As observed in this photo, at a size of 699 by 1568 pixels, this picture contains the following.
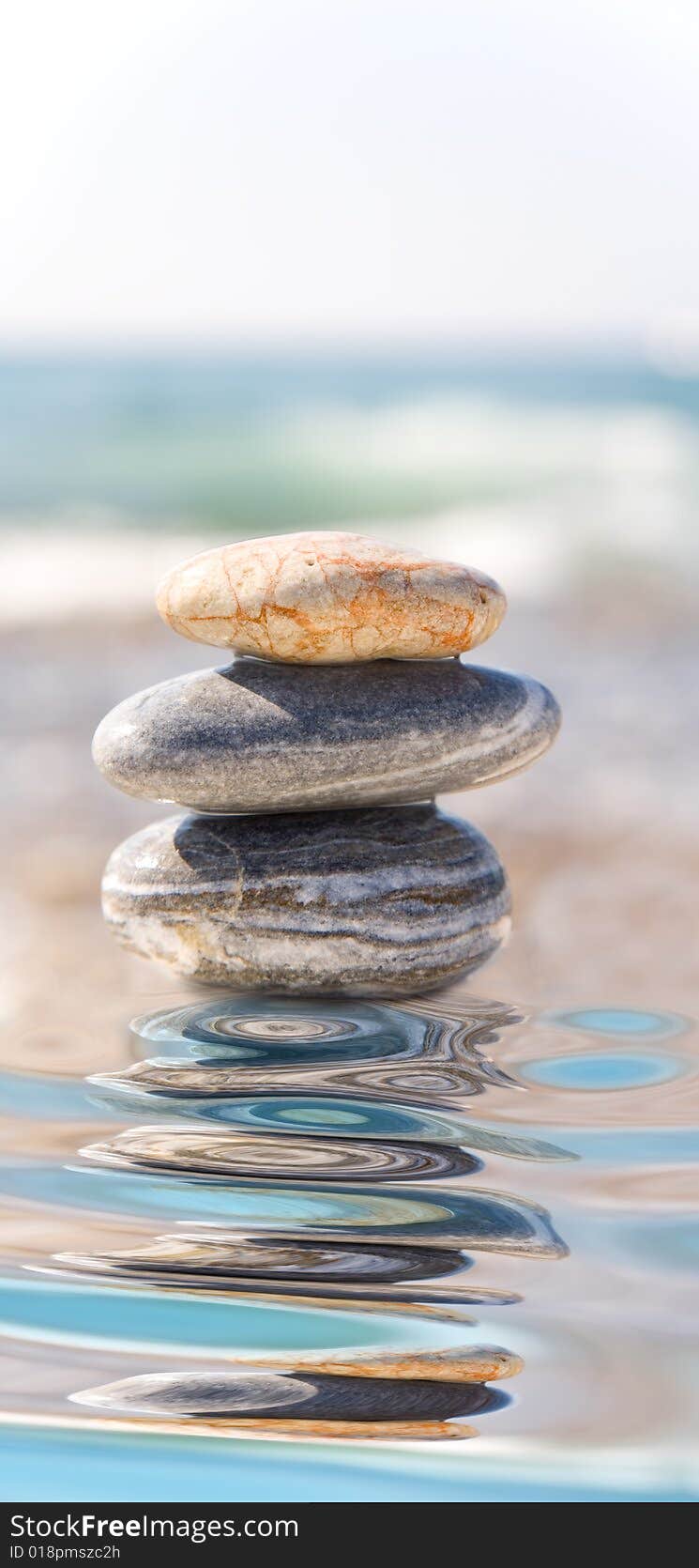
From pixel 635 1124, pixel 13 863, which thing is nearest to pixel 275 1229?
pixel 635 1124

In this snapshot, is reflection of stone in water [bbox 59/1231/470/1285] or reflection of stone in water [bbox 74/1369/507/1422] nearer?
reflection of stone in water [bbox 74/1369/507/1422]

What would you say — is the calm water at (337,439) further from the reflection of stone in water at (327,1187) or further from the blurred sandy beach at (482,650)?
the reflection of stone in water at (327,1187)

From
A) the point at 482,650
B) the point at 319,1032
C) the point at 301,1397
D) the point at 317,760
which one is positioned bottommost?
the point at 301,1397

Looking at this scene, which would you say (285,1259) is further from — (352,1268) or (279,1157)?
(279,1157)

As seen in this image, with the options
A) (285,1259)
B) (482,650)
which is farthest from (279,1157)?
(482,650)

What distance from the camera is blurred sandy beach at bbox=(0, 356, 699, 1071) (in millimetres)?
3635

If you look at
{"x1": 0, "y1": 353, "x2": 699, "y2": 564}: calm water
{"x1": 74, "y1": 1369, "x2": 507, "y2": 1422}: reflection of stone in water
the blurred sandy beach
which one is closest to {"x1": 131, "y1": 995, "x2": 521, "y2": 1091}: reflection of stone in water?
the blurred sandy beach

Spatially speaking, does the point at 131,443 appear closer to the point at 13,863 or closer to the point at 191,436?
the point at 191,436

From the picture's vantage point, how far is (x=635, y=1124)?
2.47 metres

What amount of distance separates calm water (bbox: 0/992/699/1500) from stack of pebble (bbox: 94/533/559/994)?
19 centimetres

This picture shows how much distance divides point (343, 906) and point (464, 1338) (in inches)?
50.5

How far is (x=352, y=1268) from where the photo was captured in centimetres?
192

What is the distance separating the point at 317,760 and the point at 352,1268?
1.20 metres

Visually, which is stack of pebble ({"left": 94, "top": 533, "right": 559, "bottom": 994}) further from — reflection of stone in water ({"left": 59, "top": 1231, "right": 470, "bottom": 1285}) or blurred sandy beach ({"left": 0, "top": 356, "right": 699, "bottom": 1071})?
reflection of stone in water ({"left": 59, "top": 1231, "right": 470, "bottom": 1285})
